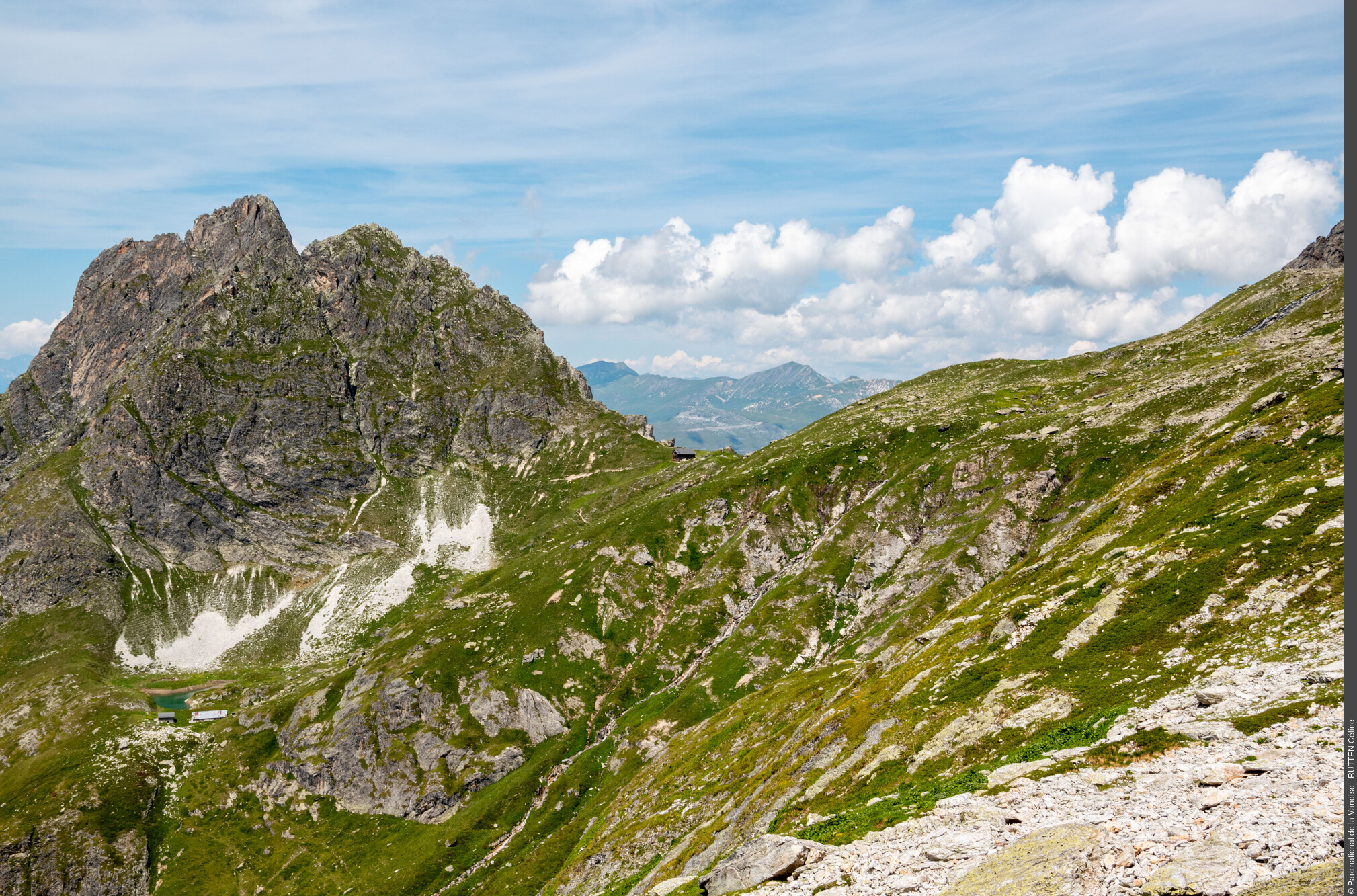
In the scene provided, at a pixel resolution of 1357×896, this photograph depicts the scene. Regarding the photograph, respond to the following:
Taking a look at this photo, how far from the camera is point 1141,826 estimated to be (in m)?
25.9

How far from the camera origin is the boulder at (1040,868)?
79.7 ft

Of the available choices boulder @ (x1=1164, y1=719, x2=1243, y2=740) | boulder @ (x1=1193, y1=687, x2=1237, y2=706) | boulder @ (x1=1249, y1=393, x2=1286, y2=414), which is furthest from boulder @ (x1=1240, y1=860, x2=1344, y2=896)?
boulder @ (x1=1249, y1=393, x2=1286, y2=414)

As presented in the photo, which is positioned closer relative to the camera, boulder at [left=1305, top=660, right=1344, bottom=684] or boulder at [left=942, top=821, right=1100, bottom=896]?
boulder at [left=942, top=821, right=1100, bottom=896]

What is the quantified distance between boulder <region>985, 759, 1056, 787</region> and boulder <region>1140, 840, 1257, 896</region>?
12.1m

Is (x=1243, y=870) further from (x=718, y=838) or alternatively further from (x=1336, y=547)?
(x=718, y=838)

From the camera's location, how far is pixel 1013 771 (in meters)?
36.3

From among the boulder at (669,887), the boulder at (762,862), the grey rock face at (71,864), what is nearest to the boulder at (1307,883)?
the boulder at (762,862)

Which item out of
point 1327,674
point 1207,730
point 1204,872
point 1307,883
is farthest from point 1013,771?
point 1307,883

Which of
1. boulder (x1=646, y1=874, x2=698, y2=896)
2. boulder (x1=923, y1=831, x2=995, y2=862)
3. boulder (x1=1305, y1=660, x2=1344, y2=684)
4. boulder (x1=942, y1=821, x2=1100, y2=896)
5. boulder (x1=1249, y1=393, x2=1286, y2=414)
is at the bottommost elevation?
boulder (x1=646, y1=874, x2=698, y2=896)

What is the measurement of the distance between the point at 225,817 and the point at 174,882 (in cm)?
1494

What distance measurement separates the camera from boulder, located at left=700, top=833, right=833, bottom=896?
33344mm

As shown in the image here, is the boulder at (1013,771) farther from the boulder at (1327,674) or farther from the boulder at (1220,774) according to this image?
the boulder at (1327,674)

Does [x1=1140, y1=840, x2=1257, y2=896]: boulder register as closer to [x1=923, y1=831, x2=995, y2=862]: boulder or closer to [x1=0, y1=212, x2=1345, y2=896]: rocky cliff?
[x1=0, y1=212, x2=1345, y2=896]: rocky cliff

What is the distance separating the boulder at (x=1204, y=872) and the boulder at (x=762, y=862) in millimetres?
15448
